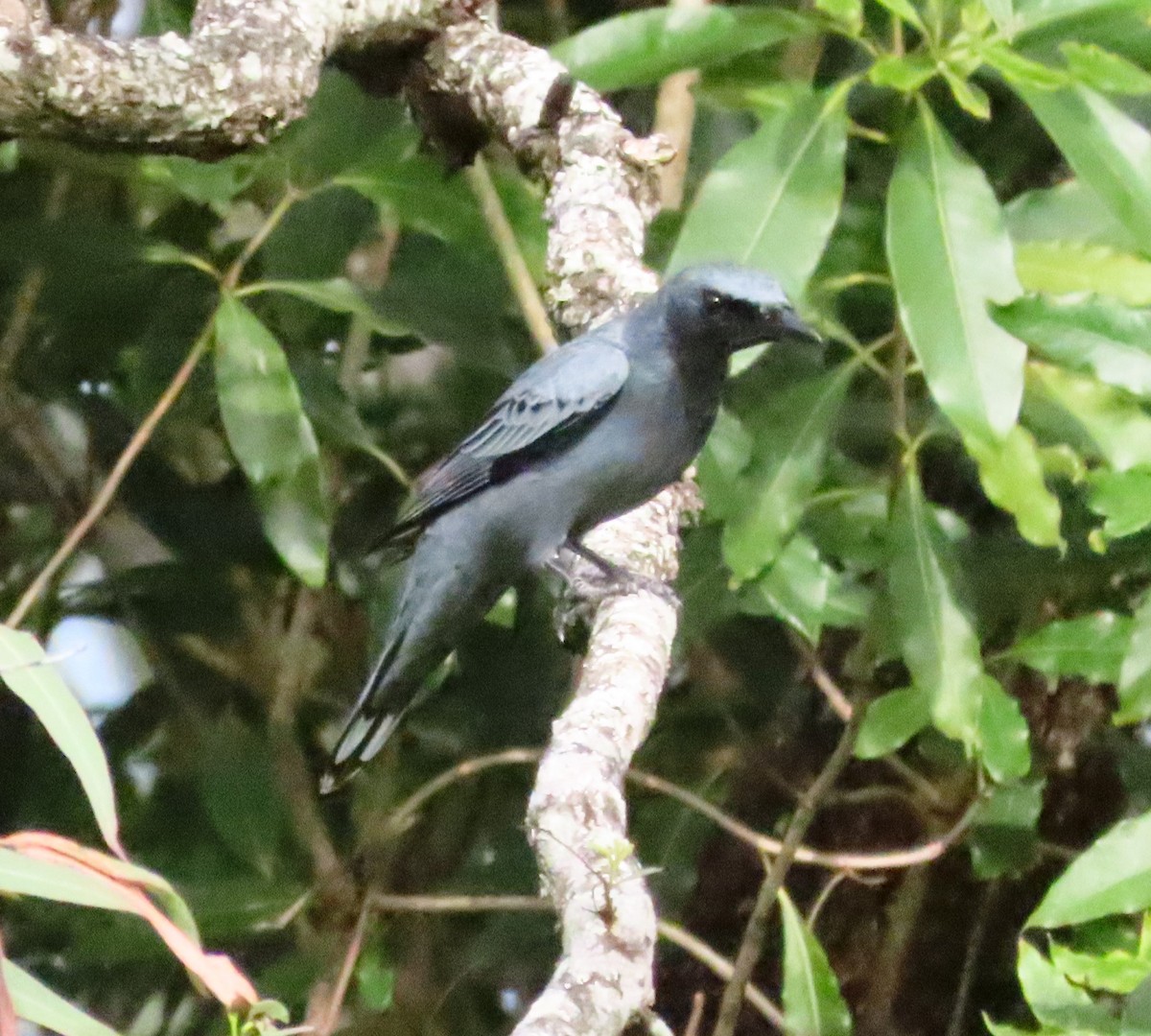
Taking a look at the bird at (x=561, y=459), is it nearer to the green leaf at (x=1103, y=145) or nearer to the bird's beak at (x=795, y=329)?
the bird's beak at (x=795, y=329)

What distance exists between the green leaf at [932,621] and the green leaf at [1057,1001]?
364 millimetres

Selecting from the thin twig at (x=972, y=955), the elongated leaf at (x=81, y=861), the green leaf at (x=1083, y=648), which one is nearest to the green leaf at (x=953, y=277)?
the green leaf at (x=1083, y=648)

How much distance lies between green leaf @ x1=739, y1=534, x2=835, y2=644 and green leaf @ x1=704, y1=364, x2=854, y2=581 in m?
0.06

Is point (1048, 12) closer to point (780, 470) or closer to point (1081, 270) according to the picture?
point (1081, 270)

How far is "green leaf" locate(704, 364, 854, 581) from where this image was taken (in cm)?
204

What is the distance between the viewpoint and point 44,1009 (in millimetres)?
1062

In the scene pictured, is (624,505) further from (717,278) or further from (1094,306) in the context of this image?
(1094,306)

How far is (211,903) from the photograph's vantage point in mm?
2494

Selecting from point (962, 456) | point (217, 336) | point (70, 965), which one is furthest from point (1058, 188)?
point (70, 965)

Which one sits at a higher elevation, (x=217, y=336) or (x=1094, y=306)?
(x=1094, y=306)

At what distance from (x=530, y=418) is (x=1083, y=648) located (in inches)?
32.8

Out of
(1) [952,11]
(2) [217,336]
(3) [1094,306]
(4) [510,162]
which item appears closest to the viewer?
(3) [1094,306]

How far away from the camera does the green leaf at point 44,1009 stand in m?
1.05

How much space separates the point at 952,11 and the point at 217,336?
1.07 m
